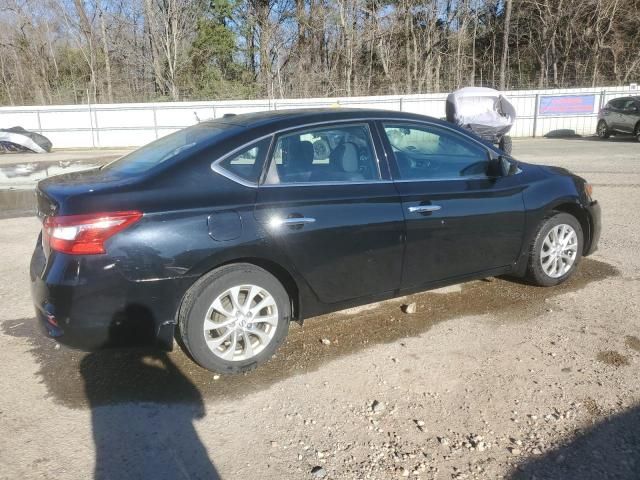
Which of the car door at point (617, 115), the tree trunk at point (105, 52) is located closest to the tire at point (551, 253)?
the car door at point (617, 115)

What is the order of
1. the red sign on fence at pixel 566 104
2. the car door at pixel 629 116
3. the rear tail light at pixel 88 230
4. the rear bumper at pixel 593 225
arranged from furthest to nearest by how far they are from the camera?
1. the red sign on fence at pixel 566 104
2. the car door at pixel 629 116
3. the rear bumper at pixel 593 225
4. the rear tail light at pixel 88 230

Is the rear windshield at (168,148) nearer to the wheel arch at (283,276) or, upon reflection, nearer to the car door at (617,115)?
the wheel arch at (283,276)

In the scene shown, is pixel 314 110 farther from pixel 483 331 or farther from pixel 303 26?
pixel 303 26

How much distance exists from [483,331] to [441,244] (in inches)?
28.2

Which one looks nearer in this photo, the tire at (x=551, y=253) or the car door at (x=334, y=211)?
the car door at (x=334, y=211)

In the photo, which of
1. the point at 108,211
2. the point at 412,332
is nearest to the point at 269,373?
the point at 412,332

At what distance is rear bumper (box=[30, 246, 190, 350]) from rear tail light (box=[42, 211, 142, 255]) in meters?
0.06

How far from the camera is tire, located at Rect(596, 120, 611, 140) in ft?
68.6

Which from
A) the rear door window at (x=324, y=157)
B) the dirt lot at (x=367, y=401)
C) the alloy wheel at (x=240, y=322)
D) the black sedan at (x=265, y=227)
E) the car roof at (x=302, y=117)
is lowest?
the dirt lot at (x=367, y=401)

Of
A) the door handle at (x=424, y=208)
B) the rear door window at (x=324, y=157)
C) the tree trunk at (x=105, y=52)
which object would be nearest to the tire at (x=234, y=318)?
the rear door window at (x=324, y=157)

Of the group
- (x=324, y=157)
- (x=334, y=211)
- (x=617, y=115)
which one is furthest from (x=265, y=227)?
(x=617, y=115)

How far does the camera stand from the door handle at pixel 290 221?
332cm

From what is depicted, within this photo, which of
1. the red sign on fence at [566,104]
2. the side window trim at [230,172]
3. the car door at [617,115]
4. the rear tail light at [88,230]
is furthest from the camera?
the red sign on fence at [566,104]

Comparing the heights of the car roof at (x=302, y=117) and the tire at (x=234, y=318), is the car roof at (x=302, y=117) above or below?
above
